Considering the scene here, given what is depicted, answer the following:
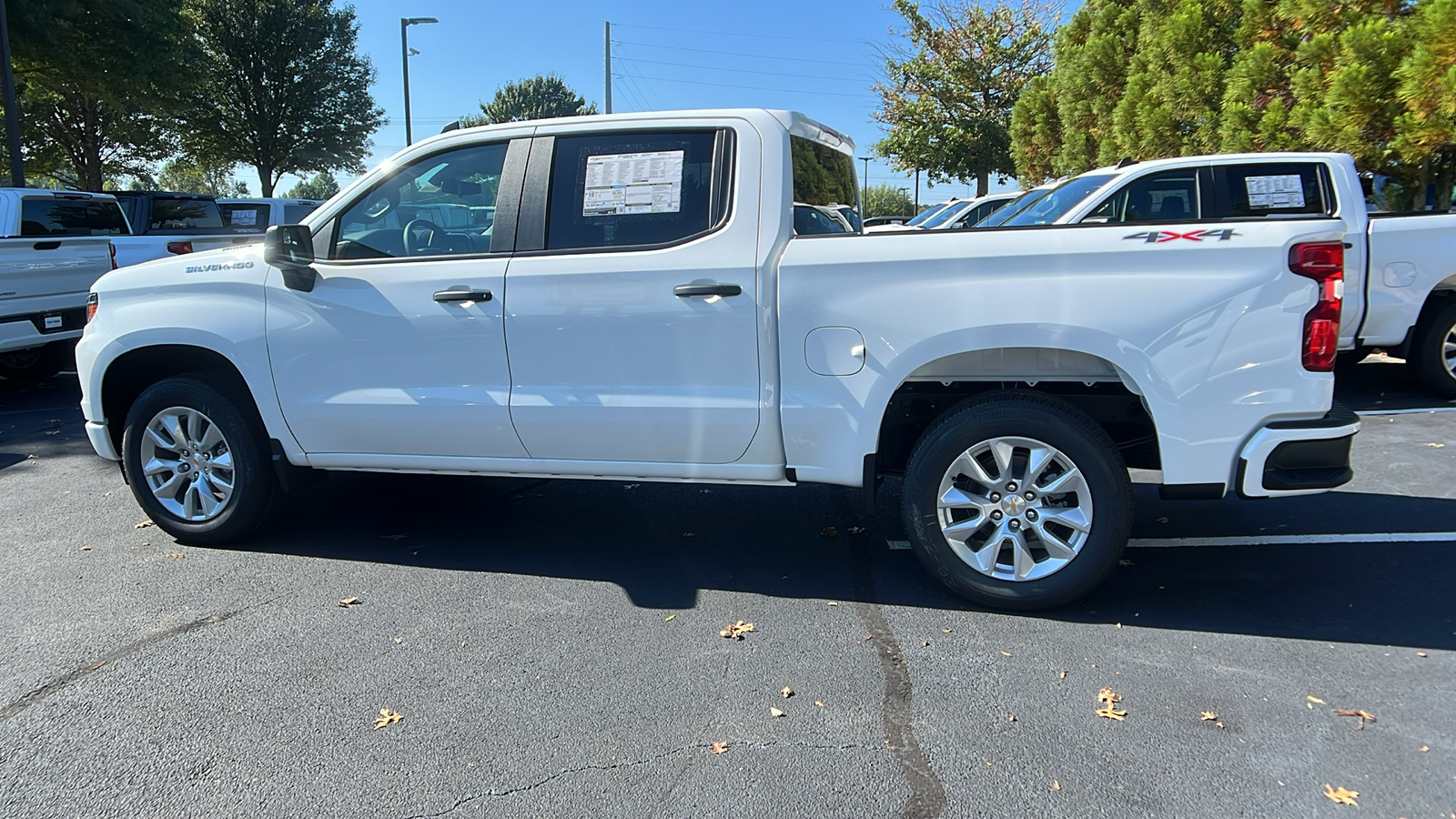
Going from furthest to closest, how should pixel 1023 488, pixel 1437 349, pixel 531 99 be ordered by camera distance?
pixel 531 99 → pixel 1437 349 → pixel 1023 488

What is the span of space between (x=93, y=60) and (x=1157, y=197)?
18.7 meters

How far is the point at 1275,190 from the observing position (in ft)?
23.9

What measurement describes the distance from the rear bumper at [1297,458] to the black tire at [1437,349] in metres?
5.12

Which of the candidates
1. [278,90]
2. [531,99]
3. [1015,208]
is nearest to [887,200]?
[531,99]

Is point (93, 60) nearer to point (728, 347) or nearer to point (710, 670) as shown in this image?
point (728, 347)

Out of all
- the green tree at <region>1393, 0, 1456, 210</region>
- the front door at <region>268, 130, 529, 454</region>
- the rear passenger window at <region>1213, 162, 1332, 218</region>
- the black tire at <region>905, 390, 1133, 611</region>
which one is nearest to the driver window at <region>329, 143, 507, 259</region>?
the front door at <region>268, 130, 529, 454</region>

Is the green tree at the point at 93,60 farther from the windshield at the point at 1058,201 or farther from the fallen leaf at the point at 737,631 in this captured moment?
the fallen leaf at the point at 737,631

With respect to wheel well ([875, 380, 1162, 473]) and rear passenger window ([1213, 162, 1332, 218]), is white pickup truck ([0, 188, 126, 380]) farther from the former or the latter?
rear passenger window ([1213, 162, 1332, 218])

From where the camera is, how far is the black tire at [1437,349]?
7309mm

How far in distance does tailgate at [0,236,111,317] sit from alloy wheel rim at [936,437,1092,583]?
28.5ft

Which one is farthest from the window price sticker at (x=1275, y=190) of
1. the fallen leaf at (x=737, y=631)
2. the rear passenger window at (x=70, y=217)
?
the rear passenger window at (x=70, y=217)

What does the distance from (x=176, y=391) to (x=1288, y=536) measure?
5.59m

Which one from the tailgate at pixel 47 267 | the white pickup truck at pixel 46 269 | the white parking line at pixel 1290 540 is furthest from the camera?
the white pickup truck at pixel 46 269

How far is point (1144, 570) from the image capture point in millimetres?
4215
